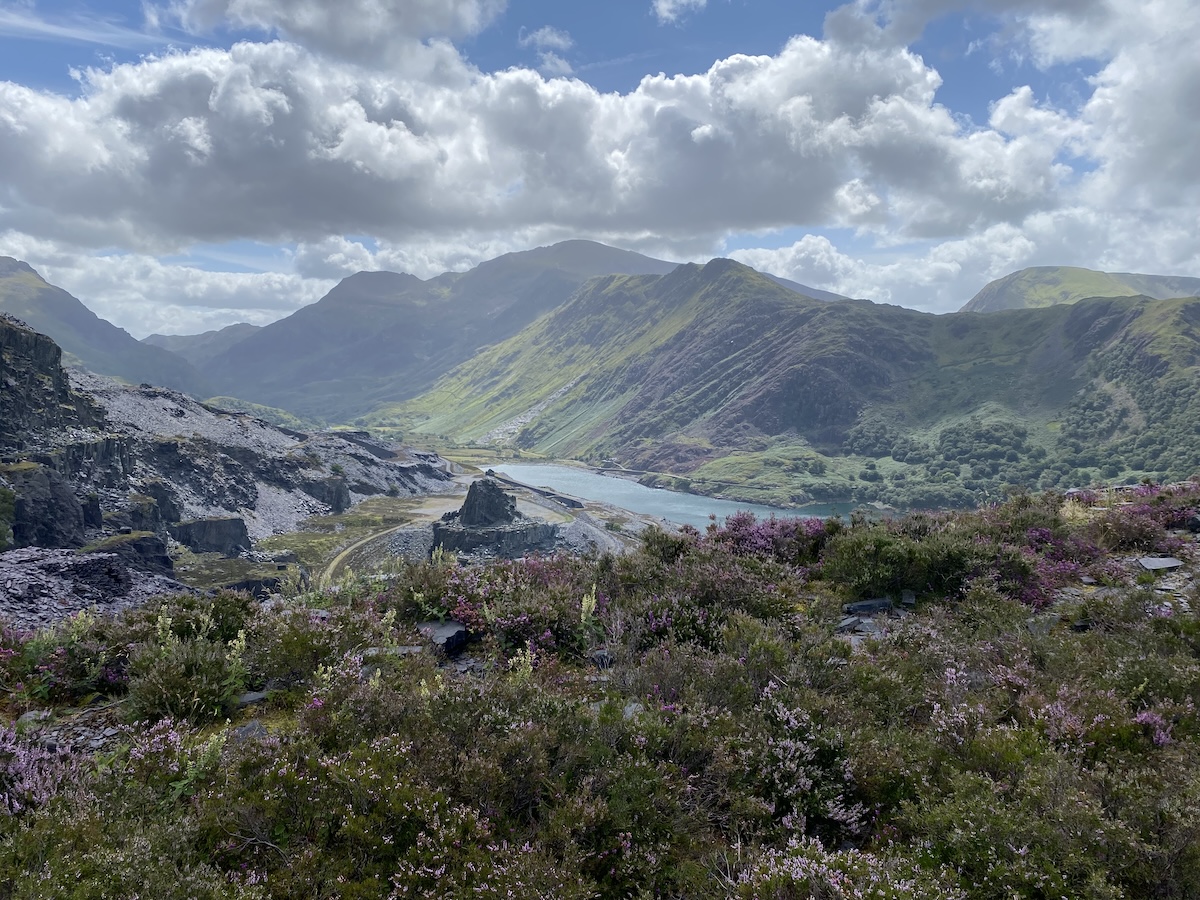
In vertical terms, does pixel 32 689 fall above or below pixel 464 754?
below

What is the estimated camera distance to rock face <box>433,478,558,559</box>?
11412cm

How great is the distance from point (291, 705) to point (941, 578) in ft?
37.5

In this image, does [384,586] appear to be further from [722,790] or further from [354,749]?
[722,790]

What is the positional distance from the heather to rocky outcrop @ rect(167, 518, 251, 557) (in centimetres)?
12059

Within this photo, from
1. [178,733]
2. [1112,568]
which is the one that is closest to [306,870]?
[178,733]

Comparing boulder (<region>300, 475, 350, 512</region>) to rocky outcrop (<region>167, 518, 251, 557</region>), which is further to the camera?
boulder (<region>300, 475, 350, 512</region>)

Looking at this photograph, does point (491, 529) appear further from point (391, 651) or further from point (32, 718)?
point (32, 718)

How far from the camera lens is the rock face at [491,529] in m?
114

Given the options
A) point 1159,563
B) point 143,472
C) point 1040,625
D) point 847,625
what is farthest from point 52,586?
point 143,472

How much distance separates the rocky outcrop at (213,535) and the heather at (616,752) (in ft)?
396

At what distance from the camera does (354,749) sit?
5.31 metres

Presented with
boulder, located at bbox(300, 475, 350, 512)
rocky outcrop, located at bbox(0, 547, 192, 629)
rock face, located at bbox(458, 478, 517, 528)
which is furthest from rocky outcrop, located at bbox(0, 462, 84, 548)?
rocky outcrop, located at bbox(0, 547, 192, 629)

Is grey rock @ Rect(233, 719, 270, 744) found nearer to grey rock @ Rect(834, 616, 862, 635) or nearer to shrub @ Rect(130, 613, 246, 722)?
shrub @ Rect(130, 613, 246, 722)

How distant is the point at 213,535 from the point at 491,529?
50.2 meters
